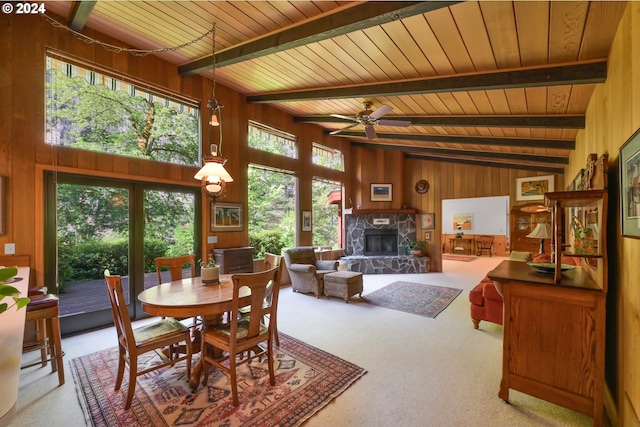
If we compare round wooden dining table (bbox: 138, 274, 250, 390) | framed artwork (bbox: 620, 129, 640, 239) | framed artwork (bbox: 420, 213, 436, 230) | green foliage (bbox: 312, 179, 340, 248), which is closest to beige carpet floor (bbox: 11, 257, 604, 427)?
round wooden dining table (bbox: 138, 274, 250, 390)

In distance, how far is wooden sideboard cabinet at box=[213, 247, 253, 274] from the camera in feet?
14.2

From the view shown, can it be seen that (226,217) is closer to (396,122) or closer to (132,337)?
(132,337)

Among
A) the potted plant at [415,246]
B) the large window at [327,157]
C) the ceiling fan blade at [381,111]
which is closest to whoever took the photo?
the ceiling fan blade at [381,111]

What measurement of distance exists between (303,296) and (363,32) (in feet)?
13.3

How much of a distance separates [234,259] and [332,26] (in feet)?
11.5

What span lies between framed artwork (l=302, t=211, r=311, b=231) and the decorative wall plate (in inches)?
136

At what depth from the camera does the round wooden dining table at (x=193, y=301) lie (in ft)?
6.84

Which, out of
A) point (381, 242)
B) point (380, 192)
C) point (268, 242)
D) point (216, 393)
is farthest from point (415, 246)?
point (216, 393)

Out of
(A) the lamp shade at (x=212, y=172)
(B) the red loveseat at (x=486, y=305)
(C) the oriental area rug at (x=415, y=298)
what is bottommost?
(C) the oriental area rug at (x=415, y=298)

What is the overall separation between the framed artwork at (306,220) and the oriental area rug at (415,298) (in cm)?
209

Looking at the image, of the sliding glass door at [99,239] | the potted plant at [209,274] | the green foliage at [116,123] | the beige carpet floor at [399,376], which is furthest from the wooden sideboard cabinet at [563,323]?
the green foliage at [116,123]

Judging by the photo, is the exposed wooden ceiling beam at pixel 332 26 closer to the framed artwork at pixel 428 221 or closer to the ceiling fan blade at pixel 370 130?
the ceiling fan blade at pixel 370 130

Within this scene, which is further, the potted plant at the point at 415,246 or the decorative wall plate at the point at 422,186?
the decorative wall plate at the point at 422,186

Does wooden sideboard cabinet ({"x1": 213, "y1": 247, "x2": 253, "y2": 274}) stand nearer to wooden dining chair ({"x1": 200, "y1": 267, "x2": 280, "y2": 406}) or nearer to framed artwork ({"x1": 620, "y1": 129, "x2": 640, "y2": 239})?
wooden dining chair ({"x1": 200, "y1": 267, "x2": 280, "y2": 406})
